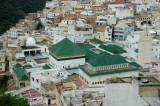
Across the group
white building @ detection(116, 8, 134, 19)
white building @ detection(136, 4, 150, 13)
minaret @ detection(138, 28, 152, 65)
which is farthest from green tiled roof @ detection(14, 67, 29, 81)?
white building @ detection(136, 4, 150, 13)

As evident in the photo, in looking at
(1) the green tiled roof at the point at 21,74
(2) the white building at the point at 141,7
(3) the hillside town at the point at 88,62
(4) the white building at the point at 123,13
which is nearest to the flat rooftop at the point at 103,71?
(3) the hillside town at the point at 88,62

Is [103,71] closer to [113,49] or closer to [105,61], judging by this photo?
[105,61]

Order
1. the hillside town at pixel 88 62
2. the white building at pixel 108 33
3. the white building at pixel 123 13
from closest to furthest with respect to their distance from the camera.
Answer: the hillside town at pixel 88 62 < the white building at pixel 108 33 < the white building at pixel 123 13

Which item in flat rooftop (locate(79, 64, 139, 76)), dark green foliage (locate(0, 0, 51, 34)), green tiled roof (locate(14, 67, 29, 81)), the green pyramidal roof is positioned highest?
dark green foliage (locate(0, 0, 51, 34))

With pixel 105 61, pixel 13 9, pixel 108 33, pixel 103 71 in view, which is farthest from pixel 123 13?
pixel 13 9

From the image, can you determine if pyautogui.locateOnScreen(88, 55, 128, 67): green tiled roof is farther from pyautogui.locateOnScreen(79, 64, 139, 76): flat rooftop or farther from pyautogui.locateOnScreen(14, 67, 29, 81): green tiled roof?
pyautogui.locateOnScreen(14, 67, 29, 81): green tiled roof

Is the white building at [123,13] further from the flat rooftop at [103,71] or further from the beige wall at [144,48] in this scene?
the flat rooftop at [103,71]

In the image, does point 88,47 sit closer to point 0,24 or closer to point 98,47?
point 98,47
